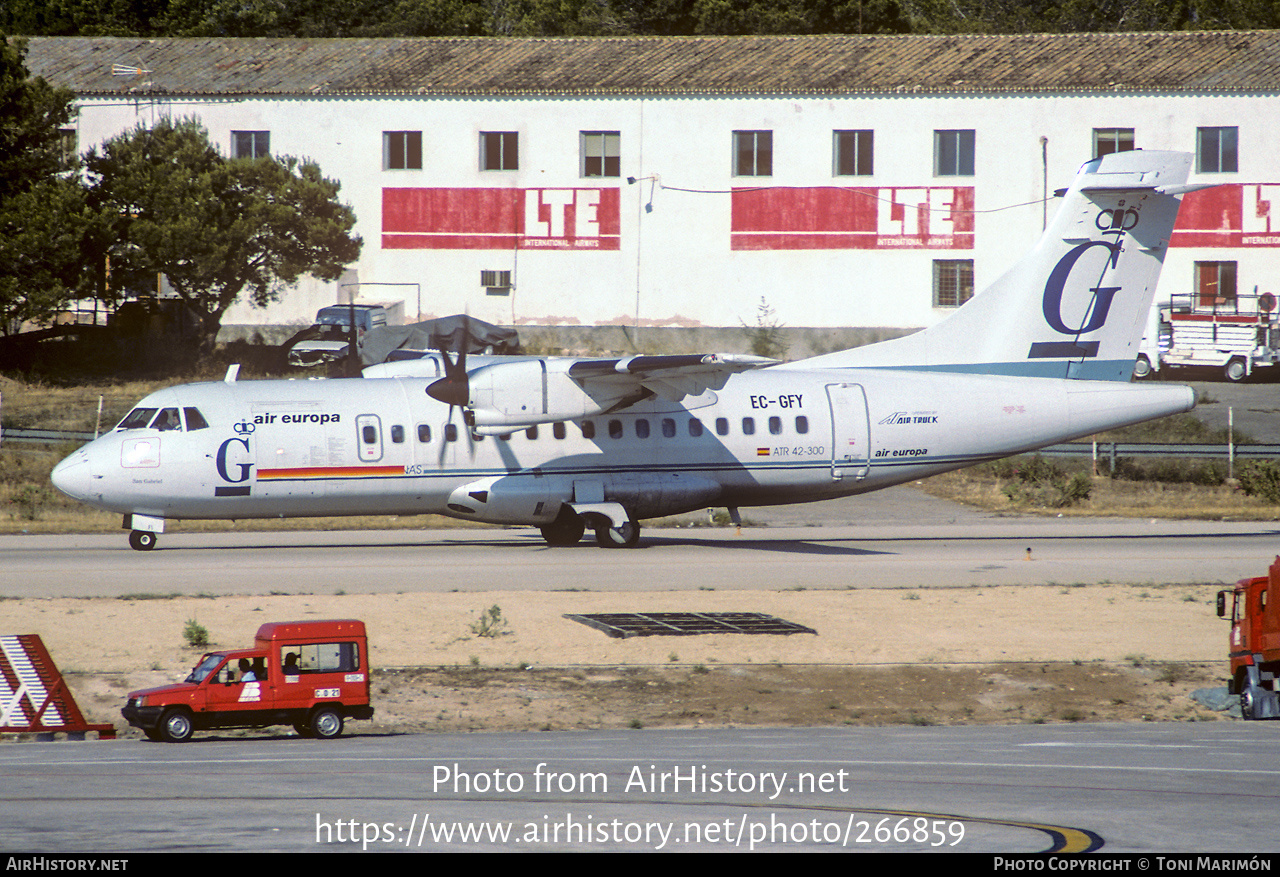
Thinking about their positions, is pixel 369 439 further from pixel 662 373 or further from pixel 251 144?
pixel 251 144

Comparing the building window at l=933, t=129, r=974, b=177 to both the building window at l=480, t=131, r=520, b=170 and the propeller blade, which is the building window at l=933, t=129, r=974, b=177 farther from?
the propeller blade

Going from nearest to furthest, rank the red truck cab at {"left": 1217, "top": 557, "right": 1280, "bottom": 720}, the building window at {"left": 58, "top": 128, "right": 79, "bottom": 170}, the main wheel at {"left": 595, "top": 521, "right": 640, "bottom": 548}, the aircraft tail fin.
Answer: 1. the red truck cab at {"left": 1217, "top": 557, "right": 1280, "bottom": 720}
2. the main wheel at {"left": 595, "top": 521, "right": 640, "bottom": 548}
3. the aircraft tail fin
4. the building window at {"left": 58, "top": 128, "right": 79, "bottom": 170}

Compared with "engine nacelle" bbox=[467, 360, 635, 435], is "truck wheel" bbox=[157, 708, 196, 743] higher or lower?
lower

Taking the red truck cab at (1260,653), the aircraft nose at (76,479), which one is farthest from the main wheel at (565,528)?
the red truck cab at (1260,653)

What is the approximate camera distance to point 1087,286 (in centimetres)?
2823

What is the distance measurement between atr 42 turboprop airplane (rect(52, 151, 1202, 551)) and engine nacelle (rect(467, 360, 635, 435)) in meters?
0.04

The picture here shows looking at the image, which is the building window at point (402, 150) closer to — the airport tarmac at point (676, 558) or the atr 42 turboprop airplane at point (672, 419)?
the airport tarmac at point (676, 558)

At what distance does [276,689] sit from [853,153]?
45.9 m

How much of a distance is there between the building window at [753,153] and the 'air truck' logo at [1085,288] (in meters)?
29.2

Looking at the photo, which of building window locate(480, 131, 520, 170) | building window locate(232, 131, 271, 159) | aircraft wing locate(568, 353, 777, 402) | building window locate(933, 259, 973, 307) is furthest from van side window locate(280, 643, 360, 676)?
building window locate(232, 131, 271, 159)

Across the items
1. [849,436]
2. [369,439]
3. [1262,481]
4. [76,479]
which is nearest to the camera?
[76,479]

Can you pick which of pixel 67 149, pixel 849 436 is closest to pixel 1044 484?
pixel 849 436

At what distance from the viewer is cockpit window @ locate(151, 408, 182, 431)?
82.7 feet

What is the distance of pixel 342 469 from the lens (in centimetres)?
2552
